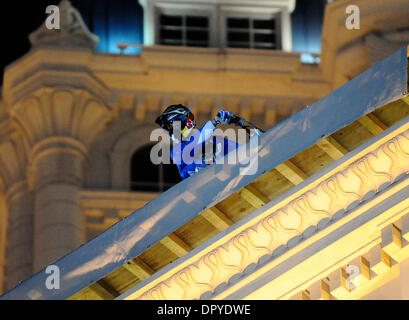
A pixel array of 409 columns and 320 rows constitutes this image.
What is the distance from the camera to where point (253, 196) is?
2252cm

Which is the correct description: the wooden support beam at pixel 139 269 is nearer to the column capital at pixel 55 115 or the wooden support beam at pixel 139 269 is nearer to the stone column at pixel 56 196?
the stone column at pixel 56 196

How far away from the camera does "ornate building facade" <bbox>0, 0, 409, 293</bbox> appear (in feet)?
136

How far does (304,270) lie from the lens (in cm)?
2195

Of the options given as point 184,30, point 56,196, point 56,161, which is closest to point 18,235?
point 56,196

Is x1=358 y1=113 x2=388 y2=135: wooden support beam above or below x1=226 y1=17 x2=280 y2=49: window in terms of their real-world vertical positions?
below

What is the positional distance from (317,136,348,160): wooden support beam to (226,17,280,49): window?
2203 centimetres

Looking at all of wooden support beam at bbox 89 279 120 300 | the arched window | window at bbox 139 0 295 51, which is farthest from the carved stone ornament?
wooden support beam at bbox 89 279 120 300

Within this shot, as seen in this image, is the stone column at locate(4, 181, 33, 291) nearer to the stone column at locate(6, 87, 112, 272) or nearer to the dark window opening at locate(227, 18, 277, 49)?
the stone column at locate(6, 87, 112, 272)

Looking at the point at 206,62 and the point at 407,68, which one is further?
the point at 206,62

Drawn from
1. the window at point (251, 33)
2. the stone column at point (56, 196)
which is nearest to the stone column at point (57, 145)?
the stone column at point (56, 196)

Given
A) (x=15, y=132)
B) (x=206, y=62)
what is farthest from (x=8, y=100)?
(x=206, y=62)

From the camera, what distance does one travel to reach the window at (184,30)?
4466 cm

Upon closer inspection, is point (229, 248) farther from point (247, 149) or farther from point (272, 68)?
point (272, 68)

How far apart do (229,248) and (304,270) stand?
0.98 metres
